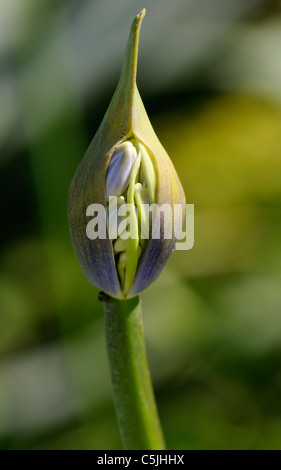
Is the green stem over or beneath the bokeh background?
beneath

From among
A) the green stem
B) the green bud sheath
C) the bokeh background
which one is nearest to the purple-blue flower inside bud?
the green bud sheath

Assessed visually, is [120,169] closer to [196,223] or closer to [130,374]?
[130,374]

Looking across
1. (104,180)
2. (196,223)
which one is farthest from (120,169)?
(196,223)

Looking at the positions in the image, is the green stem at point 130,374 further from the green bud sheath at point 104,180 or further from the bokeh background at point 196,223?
the bokeh background at point 196,223

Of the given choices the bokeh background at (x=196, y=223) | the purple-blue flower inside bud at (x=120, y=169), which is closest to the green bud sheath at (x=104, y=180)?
the purple-blue flower inside bud at (x=120, y=169)

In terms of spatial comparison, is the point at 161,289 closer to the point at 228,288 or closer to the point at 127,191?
the point at 228,288

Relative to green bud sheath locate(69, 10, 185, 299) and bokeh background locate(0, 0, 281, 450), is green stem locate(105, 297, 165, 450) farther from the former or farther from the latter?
bokeh background locate(0, 0, 281, 450)
